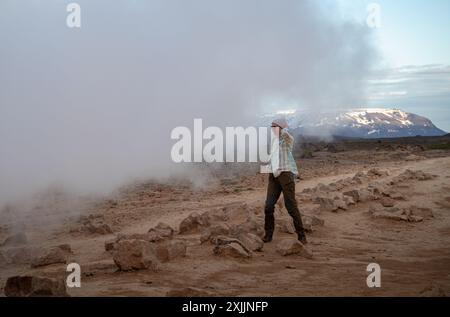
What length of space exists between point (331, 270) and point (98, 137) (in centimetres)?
762

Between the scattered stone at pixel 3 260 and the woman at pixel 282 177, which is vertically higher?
the woman at pixel 282 177

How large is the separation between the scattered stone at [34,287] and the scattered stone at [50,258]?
1.64 m

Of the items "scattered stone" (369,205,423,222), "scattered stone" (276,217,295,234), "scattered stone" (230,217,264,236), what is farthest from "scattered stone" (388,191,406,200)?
"scattered stone" (230,217,264,236)

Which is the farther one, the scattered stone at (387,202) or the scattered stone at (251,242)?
the scattered stone at (387,202)

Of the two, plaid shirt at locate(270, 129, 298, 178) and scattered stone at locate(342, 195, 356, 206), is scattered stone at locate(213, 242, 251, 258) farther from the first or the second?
scattered stone at locate(342, 195, 356, 206)

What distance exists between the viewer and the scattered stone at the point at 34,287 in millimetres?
3555

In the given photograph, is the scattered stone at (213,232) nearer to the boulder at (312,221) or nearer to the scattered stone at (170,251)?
the scattered stone at (170,251)

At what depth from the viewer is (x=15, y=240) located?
6.76 meters

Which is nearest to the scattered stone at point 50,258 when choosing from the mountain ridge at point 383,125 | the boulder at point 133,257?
the boulder at point 133,257

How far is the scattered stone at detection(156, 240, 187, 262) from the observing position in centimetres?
518

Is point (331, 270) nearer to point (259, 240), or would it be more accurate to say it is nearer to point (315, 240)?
point (259, 240)

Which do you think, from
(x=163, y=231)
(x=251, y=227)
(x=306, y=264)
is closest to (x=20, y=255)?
(x=163, y=231)

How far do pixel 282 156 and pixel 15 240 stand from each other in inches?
145

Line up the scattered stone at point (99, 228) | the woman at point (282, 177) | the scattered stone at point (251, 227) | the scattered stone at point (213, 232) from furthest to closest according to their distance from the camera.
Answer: the scattered stone at point (99, 228), the scattered stone at point (251, 227), the scattered stone at point (213, 232), the woman at point (282, 177)
